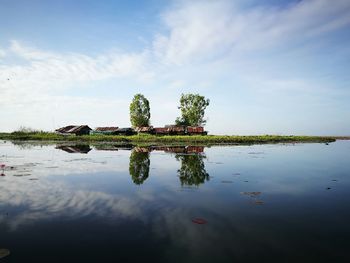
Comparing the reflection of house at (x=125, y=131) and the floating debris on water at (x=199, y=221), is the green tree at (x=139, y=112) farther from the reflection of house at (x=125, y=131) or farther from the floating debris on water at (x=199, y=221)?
the floating debris on water at (x=199, y=221)

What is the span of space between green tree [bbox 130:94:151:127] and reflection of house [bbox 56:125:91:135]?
52.1 feet

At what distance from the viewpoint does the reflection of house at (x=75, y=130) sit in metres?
90.2

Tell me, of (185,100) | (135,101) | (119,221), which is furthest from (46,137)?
(119,221)

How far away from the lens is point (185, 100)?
93.3 meters

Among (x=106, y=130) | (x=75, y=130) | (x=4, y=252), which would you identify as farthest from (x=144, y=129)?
(x=4, y=252)

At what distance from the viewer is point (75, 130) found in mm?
90438

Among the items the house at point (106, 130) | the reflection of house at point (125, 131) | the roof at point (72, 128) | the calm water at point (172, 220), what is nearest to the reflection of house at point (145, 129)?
the reflection of house at point (125, 131)

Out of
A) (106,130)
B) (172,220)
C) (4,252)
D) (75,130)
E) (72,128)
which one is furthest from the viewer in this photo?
(106,130)

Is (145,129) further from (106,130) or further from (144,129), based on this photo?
(106,130)

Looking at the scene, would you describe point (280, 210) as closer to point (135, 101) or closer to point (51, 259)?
point (51, 259)

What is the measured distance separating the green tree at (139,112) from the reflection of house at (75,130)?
15886 mm

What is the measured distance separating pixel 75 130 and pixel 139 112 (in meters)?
20.9

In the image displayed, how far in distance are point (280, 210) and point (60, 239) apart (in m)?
7.47

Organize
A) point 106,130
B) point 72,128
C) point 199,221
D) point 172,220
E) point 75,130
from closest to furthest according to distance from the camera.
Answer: point 199,221, point 172,220, point 75,130, point 72,128, point 106,130
